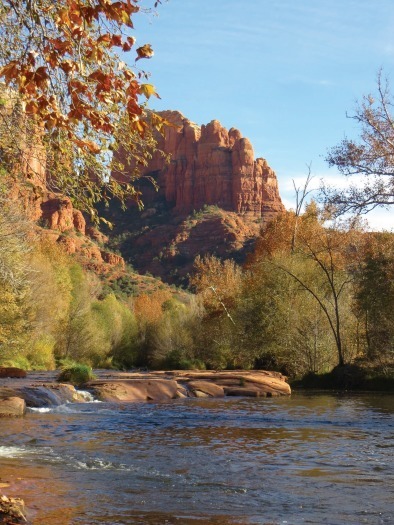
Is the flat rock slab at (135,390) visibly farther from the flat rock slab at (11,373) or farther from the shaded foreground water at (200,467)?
the flat rock slab at (11,373)

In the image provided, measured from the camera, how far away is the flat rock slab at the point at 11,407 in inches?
663

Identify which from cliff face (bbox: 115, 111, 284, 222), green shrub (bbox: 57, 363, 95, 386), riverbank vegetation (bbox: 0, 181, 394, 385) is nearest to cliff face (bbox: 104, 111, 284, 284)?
cliff face (bbox: 115, 111, 284, 222)

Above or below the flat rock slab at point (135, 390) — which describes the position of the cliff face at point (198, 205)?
above

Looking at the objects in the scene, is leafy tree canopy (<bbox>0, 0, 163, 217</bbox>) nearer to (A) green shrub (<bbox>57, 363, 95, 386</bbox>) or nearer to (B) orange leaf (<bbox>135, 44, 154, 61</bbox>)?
(B) orange leaf (<bbox>135, 44, 154, 61</bbox>)

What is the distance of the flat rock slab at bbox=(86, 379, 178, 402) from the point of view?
23016mm

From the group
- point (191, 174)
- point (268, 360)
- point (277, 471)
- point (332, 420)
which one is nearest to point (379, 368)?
point (268, 360)

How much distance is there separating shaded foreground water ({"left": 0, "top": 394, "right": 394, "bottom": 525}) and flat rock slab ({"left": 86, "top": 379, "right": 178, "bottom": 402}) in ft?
14.2

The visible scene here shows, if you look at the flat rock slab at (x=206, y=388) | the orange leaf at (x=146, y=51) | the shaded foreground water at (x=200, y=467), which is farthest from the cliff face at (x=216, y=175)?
the orange leaf at (x=146, y=51)

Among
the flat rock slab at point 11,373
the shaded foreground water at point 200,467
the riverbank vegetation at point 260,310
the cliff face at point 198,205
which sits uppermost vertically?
the cliff face at point 198,205

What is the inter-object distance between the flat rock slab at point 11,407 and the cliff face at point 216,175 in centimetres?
12757

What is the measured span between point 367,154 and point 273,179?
14795 cm

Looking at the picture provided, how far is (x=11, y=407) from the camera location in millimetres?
17078

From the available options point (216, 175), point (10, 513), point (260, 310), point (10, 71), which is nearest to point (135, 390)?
point (260, 310)

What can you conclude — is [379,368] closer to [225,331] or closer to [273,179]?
[225,331]
